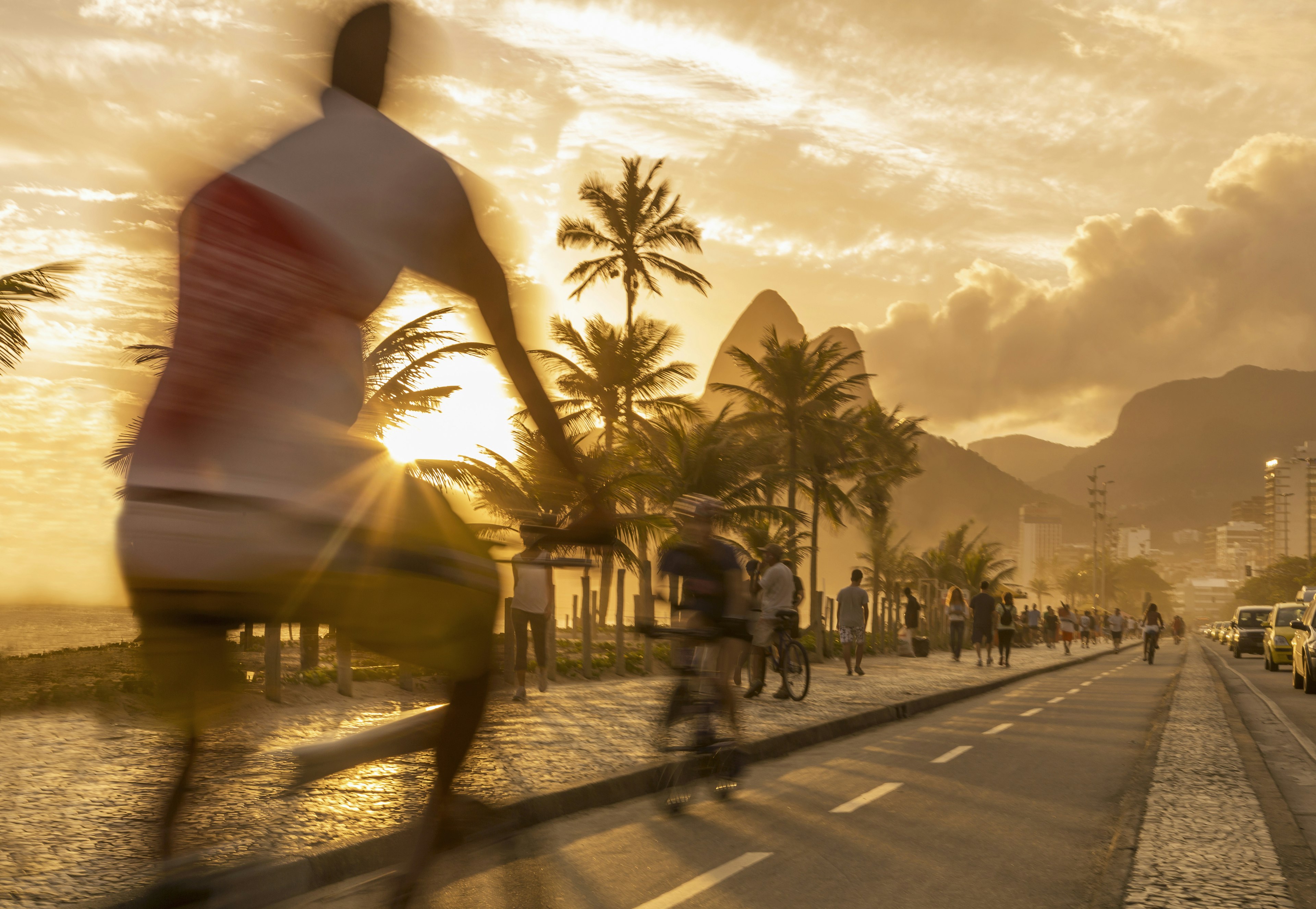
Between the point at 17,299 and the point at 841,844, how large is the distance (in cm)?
1283

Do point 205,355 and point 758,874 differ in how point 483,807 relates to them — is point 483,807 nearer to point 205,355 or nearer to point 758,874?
point 205,355

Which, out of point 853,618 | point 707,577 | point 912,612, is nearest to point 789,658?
point 853,618

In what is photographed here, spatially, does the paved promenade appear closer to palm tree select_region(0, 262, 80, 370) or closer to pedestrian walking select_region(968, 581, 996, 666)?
palm tree select_region(0, 262, 80, 370)

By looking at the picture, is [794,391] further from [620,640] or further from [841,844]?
[841,844]

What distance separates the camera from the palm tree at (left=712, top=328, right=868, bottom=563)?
39625 millimetres

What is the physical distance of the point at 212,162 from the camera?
207 cm

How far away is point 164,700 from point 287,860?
2880 millimetres

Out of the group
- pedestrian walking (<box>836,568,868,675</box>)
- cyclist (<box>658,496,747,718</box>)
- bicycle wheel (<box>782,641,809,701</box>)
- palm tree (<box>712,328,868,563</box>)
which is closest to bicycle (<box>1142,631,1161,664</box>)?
palm tree (<box>712,328,868,563</box>)

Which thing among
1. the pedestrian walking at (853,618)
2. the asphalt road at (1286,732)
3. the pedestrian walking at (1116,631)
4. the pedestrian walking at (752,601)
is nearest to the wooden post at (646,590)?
the pedestrian walking at (752,601)

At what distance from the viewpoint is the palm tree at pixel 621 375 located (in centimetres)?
3706

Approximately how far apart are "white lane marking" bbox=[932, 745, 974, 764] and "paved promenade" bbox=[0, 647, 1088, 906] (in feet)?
5.08

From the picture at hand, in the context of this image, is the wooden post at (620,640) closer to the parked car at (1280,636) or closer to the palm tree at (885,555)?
the parked car at (1280,636)

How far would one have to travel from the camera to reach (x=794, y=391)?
3991 cm

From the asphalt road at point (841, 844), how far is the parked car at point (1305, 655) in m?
11.0
